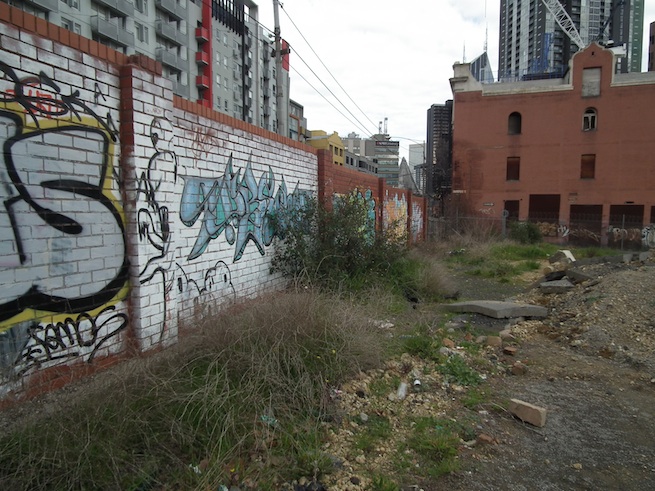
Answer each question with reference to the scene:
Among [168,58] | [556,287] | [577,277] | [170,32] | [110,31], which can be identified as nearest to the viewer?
[556,287]

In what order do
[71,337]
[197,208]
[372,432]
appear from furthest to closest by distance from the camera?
[197,208] → [71,337] → [372,432]

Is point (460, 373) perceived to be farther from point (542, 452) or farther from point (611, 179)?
point (611, 179)

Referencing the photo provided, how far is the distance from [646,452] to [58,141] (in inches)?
185

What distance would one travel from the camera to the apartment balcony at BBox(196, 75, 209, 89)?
164 feet

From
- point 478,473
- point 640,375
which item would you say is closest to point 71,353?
point 478,473

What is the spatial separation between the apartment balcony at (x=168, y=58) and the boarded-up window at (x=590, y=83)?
3726 centimetres

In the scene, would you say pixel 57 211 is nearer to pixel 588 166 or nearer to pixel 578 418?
pixel 578 418

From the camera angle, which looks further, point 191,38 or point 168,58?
point 191,38

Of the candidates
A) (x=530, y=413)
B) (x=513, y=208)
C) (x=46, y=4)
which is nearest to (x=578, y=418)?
(x=530, y=413)

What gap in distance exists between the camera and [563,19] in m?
42.6

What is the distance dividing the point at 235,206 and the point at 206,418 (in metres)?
3.48

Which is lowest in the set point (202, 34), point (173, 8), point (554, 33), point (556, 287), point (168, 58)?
point (556, 287)

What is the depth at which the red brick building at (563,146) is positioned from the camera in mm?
28125

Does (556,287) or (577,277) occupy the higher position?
(577,277)
